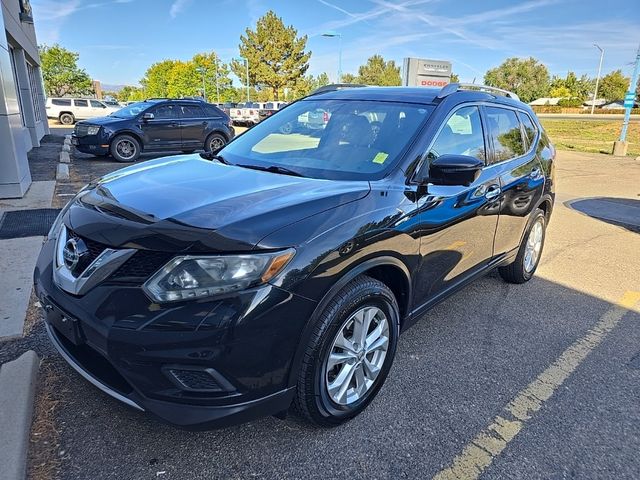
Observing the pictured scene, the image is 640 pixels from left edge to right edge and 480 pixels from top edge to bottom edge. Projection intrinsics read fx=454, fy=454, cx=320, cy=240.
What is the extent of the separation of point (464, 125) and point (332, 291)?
1885mm

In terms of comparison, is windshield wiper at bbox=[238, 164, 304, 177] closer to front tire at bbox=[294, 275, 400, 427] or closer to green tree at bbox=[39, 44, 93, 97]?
front tire at bbox=[294, 275, 400, 427]

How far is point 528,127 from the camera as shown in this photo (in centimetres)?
446

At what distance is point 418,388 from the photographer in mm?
2865

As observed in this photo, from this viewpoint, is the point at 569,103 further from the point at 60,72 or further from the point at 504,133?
the point at 504,133

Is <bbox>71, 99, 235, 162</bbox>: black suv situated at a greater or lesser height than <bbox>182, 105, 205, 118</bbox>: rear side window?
lesser

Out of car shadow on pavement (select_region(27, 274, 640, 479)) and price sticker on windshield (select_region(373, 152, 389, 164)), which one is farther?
price sticker on windshield (select_region(373, 152, 389, 164))

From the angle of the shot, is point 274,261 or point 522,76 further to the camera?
point 522,76

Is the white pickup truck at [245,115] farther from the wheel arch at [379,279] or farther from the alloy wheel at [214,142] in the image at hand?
the wheel arch at [379,279]

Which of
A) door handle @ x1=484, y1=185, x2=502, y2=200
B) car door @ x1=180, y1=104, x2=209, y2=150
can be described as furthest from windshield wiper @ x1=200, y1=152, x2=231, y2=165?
car door @ x1=180, y1=104, x2=209, y2=150

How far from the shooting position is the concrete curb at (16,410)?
2053 millimetres

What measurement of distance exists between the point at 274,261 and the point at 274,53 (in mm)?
60761

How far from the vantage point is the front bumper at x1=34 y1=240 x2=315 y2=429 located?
1.84 m

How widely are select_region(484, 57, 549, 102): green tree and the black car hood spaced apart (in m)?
92.3

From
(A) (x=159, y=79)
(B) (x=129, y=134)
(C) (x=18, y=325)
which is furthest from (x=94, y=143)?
(A) (x=159, y=79)
